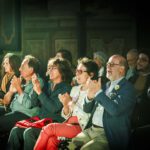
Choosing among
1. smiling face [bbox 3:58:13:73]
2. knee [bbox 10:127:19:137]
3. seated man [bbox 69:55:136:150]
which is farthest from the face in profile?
knee [bbox 10:127:19:137]

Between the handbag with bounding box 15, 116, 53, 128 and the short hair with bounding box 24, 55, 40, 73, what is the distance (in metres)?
0.66

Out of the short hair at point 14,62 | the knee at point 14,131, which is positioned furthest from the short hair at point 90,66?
the knee at point 14,131

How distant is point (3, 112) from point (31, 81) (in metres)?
0.66

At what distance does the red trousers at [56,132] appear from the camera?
638 cm

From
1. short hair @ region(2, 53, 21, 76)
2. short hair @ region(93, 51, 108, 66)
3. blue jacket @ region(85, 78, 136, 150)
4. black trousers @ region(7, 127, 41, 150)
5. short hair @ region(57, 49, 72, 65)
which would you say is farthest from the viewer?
short hair @ region(2, 53, 21, 76)

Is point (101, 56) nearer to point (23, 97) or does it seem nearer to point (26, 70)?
point (26, 70)

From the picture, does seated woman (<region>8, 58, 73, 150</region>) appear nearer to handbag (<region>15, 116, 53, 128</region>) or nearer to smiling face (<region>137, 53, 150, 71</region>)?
handbag (<region>15, 116, 53, 128</region>)

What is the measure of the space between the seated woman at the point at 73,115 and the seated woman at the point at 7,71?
839 millimetres

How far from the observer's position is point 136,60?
6141 millimetres

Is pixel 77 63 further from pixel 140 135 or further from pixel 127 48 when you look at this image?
pixel 140 135

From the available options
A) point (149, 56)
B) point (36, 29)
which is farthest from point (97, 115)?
point (36, 29)

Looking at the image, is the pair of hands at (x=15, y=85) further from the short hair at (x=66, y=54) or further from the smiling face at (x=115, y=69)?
the smiling face at (x=115, y=69)

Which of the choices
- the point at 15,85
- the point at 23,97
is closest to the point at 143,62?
the point at 23,97

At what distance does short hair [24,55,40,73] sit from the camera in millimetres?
6691
